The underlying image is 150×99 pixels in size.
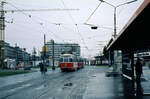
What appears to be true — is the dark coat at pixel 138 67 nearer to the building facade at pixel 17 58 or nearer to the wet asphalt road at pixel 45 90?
the wet asphalt road at pixel 45 90

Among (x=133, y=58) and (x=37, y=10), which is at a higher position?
(x=37, y=10)

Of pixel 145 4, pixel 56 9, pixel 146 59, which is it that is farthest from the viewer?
pixel 56 9

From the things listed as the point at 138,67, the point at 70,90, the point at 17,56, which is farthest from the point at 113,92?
the point at 17,56

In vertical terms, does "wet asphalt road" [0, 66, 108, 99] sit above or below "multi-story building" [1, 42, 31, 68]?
below

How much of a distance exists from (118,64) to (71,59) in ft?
46.5

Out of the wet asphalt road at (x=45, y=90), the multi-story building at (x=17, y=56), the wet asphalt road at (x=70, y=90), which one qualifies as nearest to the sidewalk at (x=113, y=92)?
the wet asphalt road at (x=70, y=90)

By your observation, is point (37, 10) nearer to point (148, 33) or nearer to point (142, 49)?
point (142, 49)

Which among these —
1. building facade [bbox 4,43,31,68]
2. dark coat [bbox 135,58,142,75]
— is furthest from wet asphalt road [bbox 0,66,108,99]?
building facade [bbox 4,43,31,68]

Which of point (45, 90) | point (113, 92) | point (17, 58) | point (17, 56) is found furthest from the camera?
point (17, 58)

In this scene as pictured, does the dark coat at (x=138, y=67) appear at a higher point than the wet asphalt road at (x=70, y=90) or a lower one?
higher

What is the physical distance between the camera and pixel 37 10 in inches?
1428

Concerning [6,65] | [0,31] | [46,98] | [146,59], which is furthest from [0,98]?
[6,65]

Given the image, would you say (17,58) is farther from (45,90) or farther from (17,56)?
(45,90)

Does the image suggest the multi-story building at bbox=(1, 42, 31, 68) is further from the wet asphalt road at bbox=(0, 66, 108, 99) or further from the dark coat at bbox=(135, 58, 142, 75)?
the dark coat at bbox=(135, 58, 142, 75)
